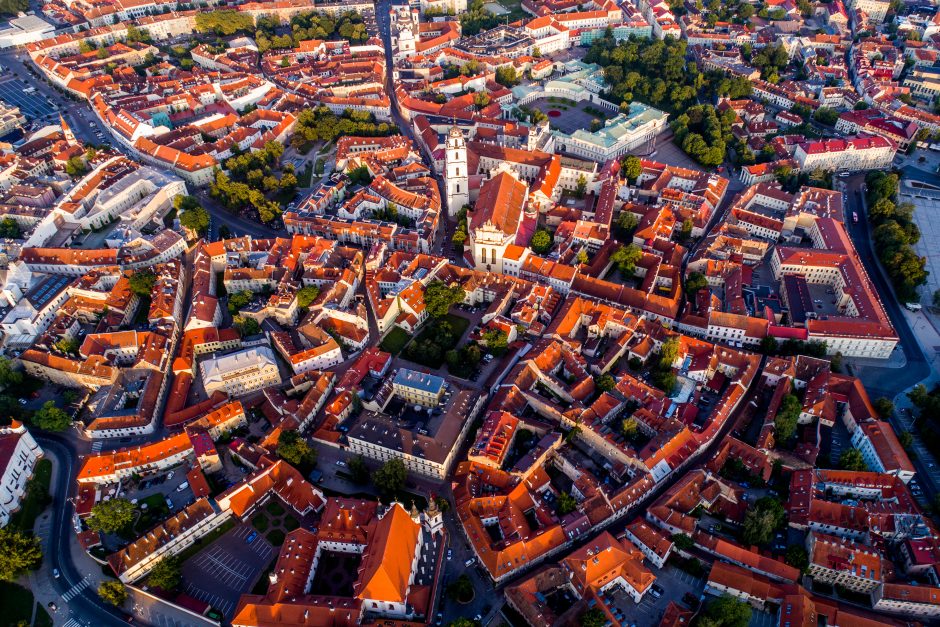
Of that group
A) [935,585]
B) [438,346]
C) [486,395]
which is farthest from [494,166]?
[935,585]

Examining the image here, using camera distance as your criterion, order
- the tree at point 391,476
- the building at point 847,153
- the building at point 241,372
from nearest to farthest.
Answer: the tree at point 391,476 < the building at point 241,372 < the building at point 847,153

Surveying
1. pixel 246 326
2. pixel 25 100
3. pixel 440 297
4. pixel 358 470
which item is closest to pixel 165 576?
pixel 358 470

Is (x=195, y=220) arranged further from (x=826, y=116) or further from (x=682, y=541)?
(x=826, y=116)

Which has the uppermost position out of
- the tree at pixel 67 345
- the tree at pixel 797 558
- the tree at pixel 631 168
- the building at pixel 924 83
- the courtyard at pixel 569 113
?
the building at pixel 924 83

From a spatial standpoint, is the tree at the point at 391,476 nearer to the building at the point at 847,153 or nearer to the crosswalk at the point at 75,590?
the crosswalk at the point at 75,590

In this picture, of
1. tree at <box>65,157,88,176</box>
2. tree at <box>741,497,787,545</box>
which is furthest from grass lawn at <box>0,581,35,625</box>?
tree at <box>65,157,88,176</box>

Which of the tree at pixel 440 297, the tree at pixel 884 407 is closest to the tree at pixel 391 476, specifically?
the tree at pixel 440 297

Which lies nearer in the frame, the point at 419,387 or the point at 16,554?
the point at 16,554
